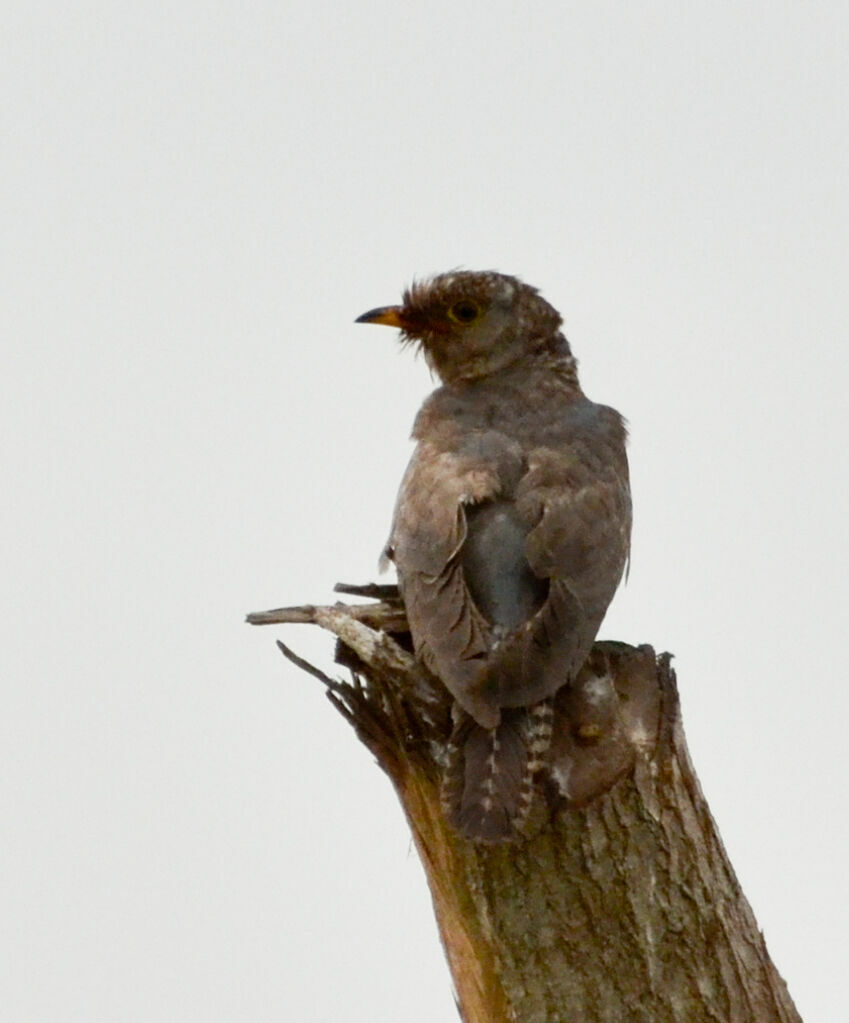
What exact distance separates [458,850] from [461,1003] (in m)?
0.54

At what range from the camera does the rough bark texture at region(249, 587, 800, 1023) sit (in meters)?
5.10

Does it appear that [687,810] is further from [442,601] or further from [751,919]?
[442,601]

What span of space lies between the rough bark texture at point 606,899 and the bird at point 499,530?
0.52 feet

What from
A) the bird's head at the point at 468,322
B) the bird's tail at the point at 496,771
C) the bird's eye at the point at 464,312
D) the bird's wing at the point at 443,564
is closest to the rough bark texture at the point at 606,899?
the bird's tail at the point at 496,771

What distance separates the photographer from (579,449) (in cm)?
679

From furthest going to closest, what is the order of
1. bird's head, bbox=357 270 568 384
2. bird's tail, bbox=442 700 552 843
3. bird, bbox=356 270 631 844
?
1. bird's head, bbox=357 270 568 384
2. bird, bbox=356 270 631 844
3. bird's tail, bbox=442 700 552 843

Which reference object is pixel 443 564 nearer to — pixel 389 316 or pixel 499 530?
pixel 499 530

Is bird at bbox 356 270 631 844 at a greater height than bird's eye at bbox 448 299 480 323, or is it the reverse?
bird's eye at bbox 448 299 480 323

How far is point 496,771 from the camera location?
5.23 metres

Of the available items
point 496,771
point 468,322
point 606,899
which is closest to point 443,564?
point 496,771

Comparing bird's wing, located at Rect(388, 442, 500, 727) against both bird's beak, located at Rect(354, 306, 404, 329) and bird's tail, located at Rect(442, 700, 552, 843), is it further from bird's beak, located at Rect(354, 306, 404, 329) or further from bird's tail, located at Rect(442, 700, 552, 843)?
bird's beak, located at Rect(354, 306, 404, 329)

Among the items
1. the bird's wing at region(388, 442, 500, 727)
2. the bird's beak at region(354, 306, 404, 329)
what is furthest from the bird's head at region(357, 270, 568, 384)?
the bird's wing at region(388, 442, 500, 727)

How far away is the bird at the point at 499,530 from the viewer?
17.8 ft

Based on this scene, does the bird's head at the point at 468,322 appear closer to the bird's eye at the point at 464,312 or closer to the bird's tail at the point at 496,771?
the bird's eye at the point at 464,312
